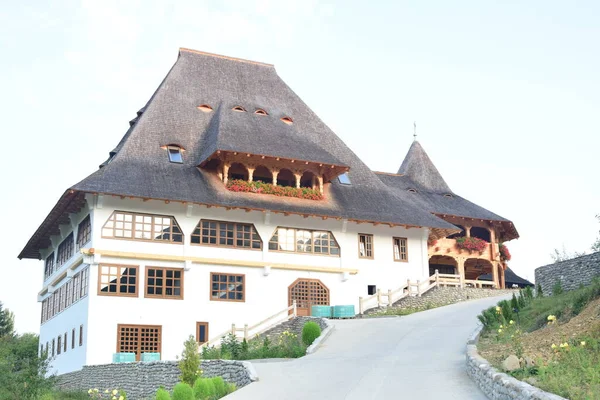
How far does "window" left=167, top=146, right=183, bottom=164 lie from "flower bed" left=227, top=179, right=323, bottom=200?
264 cm

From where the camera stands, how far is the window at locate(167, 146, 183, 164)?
114ft

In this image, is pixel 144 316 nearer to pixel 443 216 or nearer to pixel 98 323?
pixel 98 323

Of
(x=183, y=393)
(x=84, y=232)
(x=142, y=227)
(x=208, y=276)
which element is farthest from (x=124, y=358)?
(x=183, y=393)

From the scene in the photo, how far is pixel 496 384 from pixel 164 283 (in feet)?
66.0

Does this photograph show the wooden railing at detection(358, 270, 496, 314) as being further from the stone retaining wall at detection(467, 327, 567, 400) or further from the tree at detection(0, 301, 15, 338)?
the tree at detection(0, 301, 15, 338)

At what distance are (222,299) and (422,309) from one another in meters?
9.21

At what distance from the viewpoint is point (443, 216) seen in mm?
43906

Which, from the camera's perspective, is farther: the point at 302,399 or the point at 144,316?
the point at 144,316

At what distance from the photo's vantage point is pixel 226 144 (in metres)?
33.8

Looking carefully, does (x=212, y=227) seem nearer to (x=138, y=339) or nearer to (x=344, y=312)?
(x=138, y=339)

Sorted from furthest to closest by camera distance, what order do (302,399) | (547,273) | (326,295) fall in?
1. (326,295)
2. (547,273)
3. (302,399)

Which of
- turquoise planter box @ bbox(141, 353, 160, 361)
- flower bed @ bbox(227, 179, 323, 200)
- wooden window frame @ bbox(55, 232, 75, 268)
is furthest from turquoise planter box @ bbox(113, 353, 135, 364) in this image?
flower bed @ bbox(227, 179, 323, 200)

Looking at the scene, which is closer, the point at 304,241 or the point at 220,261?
the point at 220,261

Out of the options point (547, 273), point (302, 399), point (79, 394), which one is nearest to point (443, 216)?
point (547, 273)
